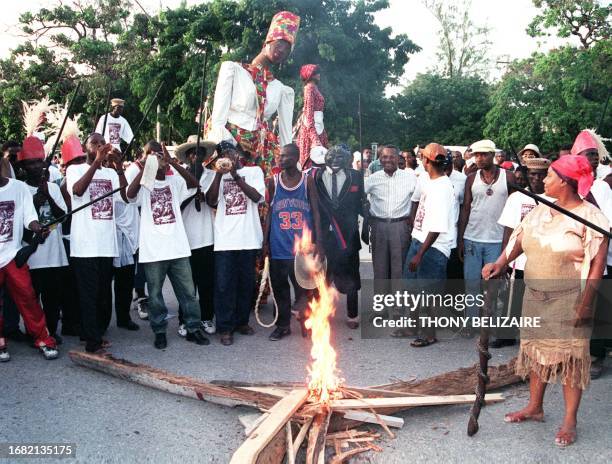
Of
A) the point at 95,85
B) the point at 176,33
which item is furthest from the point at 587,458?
the point at 95,85

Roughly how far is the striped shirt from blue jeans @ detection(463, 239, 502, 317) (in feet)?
2.44

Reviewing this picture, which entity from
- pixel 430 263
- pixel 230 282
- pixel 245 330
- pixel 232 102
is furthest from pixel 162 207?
pixel 430 263

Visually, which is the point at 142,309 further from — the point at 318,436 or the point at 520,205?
the point at 520,205

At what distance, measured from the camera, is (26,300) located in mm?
5188

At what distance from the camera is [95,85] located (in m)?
21.7

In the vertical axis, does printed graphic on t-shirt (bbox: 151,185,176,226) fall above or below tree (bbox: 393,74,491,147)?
below

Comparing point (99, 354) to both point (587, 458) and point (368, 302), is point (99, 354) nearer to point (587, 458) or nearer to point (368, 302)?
point (368, 302)

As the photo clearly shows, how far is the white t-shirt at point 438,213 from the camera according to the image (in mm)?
5461

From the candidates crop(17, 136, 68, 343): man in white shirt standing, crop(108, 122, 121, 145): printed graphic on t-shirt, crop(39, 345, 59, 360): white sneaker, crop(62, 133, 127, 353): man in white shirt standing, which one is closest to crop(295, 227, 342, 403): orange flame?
crop(62, 133, 127, 353): man in white shirt standing

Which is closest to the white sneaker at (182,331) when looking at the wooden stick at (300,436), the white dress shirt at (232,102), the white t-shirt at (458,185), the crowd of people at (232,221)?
the crowd of people at (232,221)

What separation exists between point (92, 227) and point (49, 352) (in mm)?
1151

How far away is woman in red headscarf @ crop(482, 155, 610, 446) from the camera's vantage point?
357 centimetres

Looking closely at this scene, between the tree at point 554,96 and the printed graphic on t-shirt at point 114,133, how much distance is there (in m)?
13.9

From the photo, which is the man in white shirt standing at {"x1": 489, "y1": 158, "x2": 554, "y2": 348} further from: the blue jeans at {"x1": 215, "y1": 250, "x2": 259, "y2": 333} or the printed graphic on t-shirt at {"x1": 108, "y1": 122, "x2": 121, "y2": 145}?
the printed graphic on t-shirt at {"x1": 108, "y1": 122, "x2": 121, "y2": 145}
